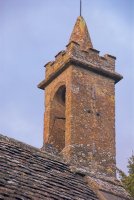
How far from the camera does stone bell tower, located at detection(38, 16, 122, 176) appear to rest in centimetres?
1767

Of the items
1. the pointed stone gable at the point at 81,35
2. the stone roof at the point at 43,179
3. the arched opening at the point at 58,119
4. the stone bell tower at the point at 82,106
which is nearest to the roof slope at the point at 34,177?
the stone roof at the point at 43,179

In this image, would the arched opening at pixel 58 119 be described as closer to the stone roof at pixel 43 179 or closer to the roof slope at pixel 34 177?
the stone roof at pixel 43 179

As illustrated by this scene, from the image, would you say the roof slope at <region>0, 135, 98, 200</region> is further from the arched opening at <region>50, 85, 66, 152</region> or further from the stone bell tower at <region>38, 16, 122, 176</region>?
the arched opening at <region>50, 85, 66, 152</region>

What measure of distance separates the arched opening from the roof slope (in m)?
10.3

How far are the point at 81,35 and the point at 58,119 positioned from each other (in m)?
3.65

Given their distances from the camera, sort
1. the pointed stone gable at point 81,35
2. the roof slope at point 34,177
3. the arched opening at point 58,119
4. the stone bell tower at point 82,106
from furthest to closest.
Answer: the pointed stone gable at point 81,35
the arched opening at point 58,119
the stone bell tower at point 82,106
the roof slope at point 34,177

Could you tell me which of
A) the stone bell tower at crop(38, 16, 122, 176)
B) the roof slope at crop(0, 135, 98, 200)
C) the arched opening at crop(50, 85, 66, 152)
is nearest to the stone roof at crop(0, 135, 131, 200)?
the roof slope at crop(0, 135, 98, 200)

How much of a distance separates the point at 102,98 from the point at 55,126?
1931 millimetres

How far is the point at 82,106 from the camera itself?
59.8ft

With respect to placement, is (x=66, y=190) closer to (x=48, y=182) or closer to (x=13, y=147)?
(x=48, y=182)

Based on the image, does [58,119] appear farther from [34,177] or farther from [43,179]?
[34,177]

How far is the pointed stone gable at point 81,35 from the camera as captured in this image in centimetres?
2023

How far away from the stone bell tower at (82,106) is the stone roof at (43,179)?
919 cm

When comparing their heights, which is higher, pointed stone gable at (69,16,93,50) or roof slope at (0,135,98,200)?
pointed stone gable at (69,16,93,50)
